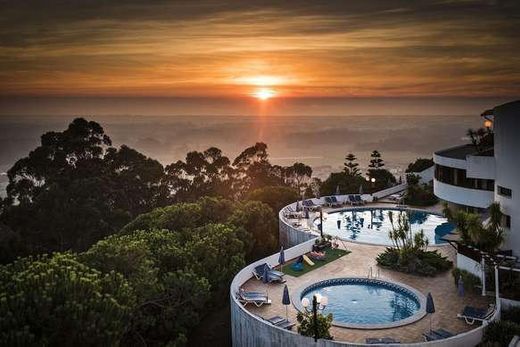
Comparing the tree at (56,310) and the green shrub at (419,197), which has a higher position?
the tree at (56,310)

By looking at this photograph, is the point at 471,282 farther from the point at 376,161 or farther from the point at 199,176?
the point at 199,176

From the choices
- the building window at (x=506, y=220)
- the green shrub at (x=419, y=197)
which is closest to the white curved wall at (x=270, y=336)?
the building window at (x=506, y=220)

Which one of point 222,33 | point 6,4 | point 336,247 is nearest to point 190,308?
point 336,247

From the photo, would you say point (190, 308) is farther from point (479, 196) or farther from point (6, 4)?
point (6, 4)

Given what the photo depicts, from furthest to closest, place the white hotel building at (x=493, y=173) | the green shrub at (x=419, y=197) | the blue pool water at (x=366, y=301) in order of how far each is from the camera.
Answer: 1. the green shrub at (x=419, y=197)
2. the white hotel building at (x=493, y=173)
3. the blue pool water at (x=366, y=301)

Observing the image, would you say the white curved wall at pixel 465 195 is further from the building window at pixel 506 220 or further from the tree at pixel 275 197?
the tree at pixel 275 197

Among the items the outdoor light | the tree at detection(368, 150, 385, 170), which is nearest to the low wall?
the tree at detection(368, 150, 385, 170)

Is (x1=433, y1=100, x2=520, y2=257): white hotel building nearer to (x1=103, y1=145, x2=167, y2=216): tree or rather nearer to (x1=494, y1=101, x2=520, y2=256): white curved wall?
(x1=494, y1=101, x2=520, y2=256): white curved wall
